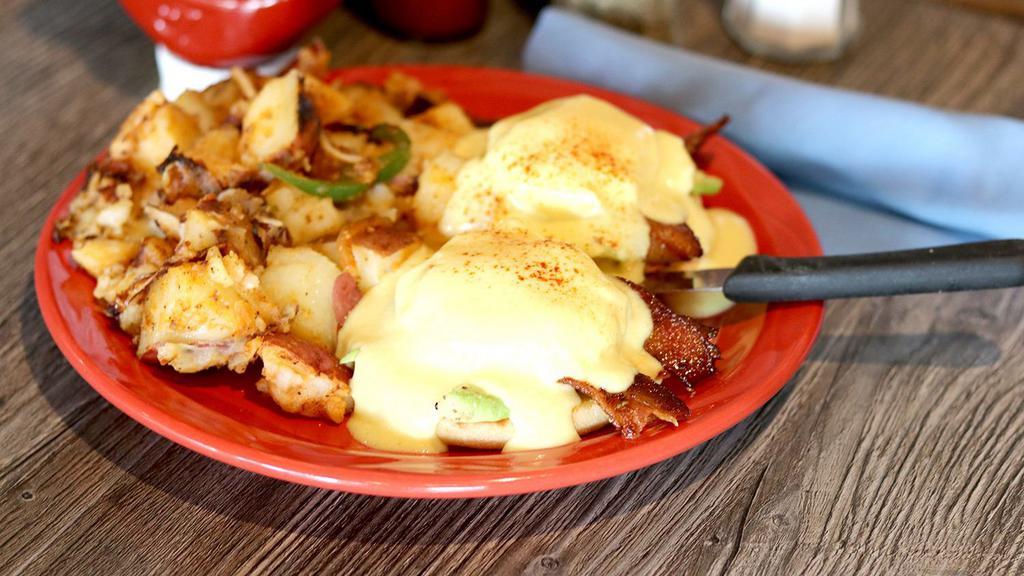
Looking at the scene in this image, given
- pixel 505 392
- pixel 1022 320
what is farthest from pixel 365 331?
pixel 1022 320

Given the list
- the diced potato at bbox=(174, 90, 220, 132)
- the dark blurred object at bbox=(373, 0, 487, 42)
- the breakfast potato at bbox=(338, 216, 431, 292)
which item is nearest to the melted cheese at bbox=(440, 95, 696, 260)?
the breakfast potato at bbox=(338, 216, 431, 292)

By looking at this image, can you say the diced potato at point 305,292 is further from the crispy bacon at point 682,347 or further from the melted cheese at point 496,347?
the crispy bacon at point 682,347

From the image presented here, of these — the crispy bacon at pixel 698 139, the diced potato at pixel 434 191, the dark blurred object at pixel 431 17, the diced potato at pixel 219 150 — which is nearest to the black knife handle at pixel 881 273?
the crispy bacon at pixel 698 139

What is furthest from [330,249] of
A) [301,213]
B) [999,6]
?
[999,6]

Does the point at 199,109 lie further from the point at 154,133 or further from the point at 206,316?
the point at 206,316

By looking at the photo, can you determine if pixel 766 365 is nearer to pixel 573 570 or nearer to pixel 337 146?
pixel 573 570
